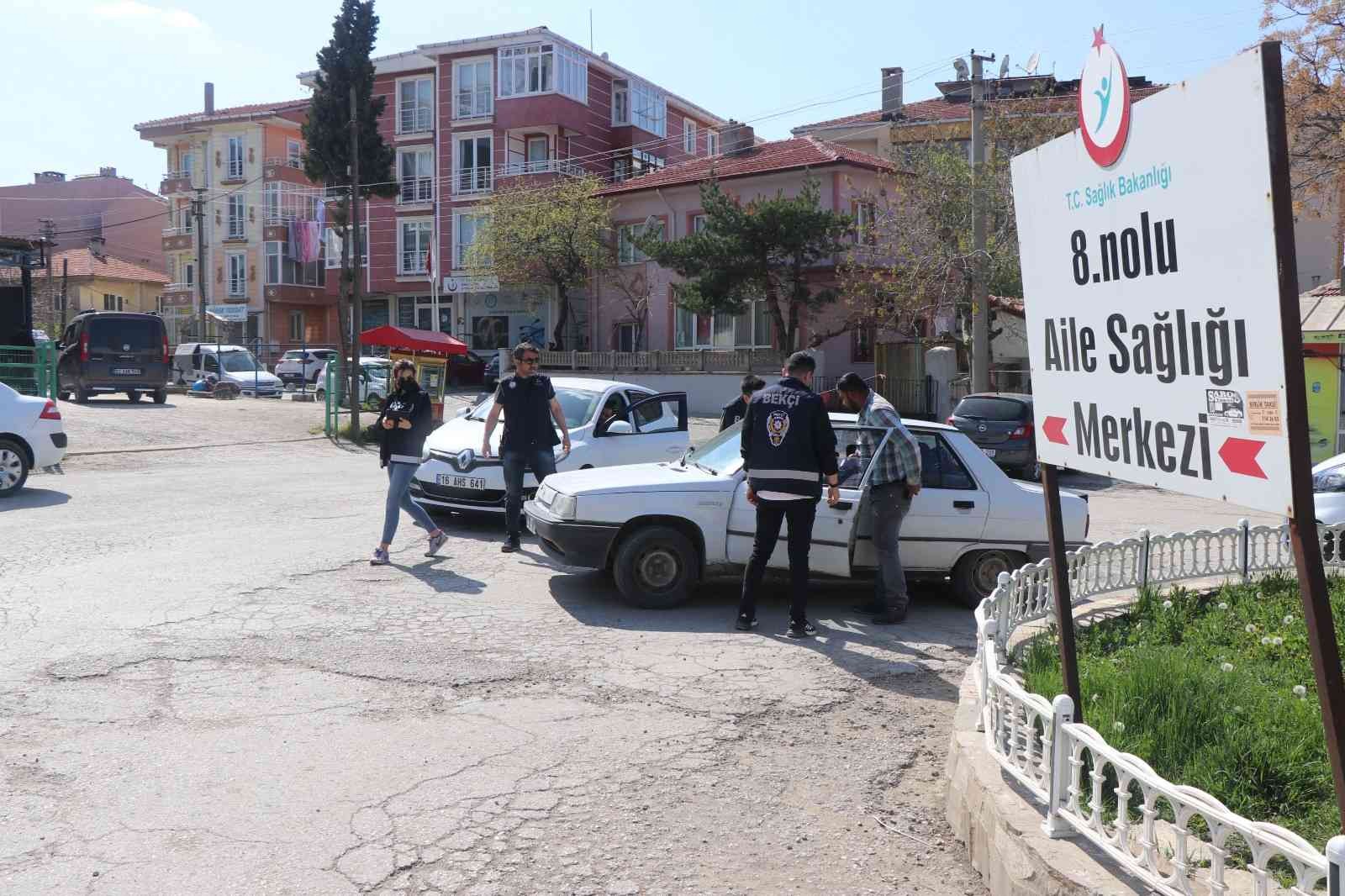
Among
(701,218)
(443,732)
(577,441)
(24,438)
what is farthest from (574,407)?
(701,218)

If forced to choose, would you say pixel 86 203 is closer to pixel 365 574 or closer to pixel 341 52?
pixel 341 52

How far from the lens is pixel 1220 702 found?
14.9 ft

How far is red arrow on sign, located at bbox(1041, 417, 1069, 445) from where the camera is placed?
176 inches

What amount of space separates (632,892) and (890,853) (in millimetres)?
1045

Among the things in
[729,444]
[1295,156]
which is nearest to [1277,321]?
[729,444]

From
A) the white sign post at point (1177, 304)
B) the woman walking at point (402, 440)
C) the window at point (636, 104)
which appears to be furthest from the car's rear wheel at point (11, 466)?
the window at point (636, 104)

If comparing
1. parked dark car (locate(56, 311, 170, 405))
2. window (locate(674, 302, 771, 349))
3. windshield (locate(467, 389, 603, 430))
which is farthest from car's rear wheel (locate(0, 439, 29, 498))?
window (locate(674, 302, 771, 349))

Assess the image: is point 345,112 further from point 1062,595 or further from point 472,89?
point 1062,595

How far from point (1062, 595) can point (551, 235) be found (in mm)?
38072

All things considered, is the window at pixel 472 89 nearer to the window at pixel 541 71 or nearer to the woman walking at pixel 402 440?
the window at pixel 541 71

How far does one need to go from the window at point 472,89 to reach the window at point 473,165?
3.51 ft

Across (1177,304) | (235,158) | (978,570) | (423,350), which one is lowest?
(978,570)

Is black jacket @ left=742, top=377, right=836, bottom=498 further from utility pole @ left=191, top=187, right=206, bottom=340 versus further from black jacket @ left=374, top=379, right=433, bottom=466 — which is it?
utility pole @ left=191, top=187, right=206, bottom=340

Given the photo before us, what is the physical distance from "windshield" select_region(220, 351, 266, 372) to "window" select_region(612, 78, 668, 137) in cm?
1964
